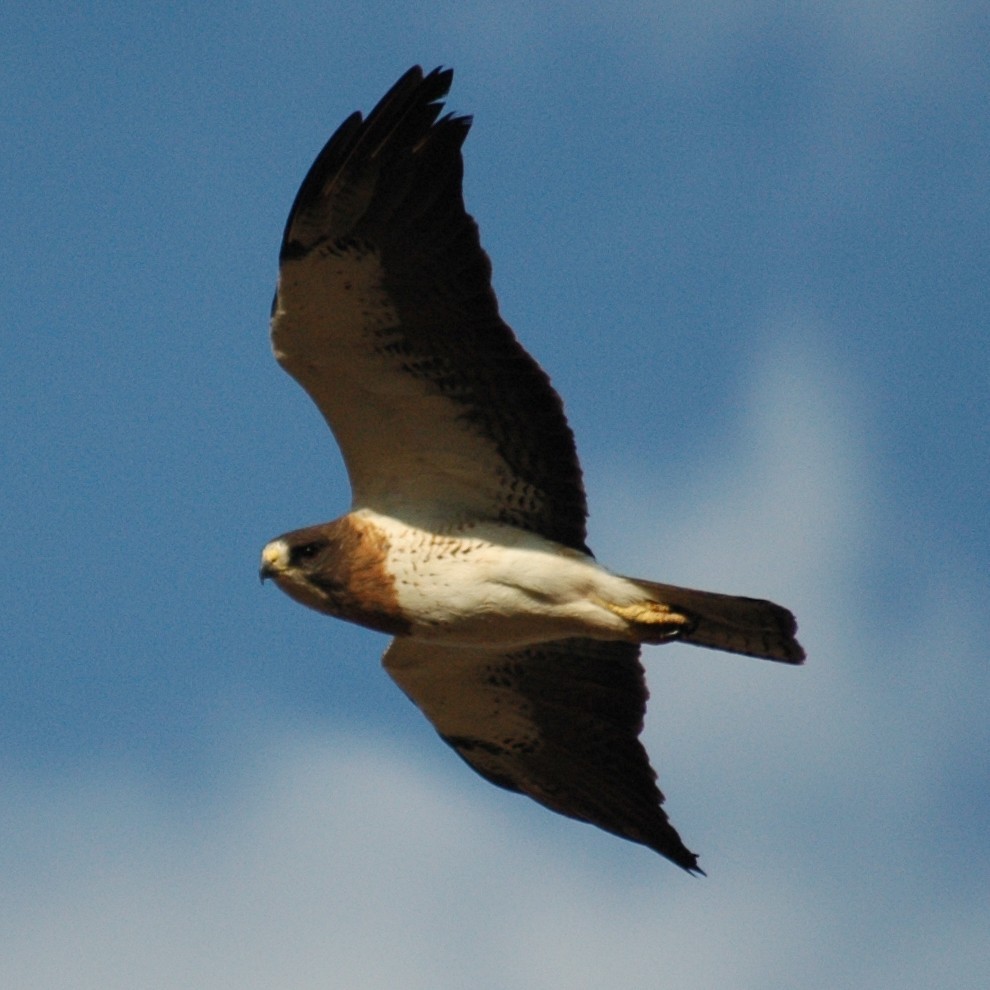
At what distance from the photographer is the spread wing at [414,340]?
11.0 meters

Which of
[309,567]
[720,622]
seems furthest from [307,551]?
[720,622]

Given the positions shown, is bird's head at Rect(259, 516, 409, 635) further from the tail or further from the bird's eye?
the tail

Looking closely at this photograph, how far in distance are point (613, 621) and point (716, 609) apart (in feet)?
1.89

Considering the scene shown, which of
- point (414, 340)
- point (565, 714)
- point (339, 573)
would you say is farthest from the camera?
point (565, 714)

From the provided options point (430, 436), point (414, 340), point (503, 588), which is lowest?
point (503, 588)

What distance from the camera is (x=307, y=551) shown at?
11961 millimetres

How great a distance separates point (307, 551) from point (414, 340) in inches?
55.2

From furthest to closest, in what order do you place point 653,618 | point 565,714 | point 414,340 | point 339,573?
point 565,714 < point 339,573 < point 653,618 < point 414,340

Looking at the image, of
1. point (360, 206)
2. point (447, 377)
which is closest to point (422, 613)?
point (447, 377)

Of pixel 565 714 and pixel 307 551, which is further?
pixel 565 714

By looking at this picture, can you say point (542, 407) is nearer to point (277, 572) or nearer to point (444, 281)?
point (444, 281)

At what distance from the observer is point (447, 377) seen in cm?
1162

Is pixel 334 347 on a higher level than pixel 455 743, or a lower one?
higher

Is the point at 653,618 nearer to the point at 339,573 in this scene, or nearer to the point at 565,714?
the point at 565,714
